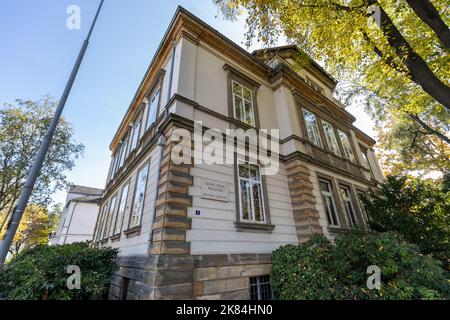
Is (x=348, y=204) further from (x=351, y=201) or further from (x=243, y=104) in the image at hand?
(x=243, y=104)

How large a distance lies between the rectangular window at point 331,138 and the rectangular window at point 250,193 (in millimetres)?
6229

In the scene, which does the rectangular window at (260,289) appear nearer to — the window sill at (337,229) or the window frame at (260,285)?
the window frame at (260,285)

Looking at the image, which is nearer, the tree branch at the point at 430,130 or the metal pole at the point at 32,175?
the metal pole at the point at 32,175

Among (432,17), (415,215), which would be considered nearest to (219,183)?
(432,17)

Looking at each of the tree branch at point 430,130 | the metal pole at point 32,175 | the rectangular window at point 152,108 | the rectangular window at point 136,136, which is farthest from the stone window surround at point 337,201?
the tree branch at point 430,130

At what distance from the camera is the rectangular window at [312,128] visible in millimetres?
10391

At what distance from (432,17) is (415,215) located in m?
7.19

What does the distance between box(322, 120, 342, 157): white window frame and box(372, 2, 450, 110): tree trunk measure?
5233 mm

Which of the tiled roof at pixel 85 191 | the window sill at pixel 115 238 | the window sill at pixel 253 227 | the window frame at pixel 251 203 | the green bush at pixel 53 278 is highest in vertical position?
the tiled roof at pixel 85 191

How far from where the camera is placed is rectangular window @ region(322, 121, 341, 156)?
1142 cm

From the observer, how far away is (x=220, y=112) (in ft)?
24.3
